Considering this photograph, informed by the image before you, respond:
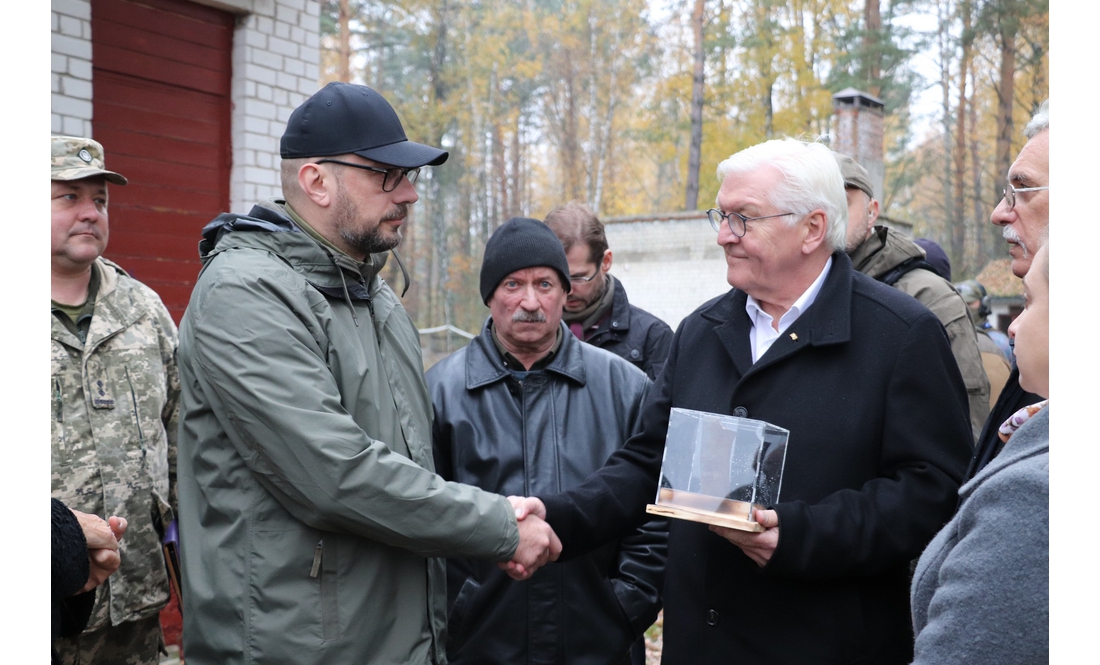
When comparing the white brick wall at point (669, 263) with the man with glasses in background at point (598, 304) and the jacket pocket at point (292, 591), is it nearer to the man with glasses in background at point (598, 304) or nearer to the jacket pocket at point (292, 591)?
→ the man with glasses in background at point (598, 304)

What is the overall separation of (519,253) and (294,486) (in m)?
1.43

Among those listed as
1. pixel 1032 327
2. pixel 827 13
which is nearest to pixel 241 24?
pixel 1032 327

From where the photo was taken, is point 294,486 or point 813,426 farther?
point 813,426

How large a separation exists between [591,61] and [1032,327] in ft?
98.7

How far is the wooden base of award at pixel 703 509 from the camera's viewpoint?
230 centimetres

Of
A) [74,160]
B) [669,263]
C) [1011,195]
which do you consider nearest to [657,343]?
[1011,195]

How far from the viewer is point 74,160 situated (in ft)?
11.8

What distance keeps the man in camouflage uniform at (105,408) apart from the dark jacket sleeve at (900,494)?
2.46m

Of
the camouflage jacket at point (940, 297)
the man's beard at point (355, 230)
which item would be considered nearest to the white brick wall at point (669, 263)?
the camouflage jacket at point (940, 297)

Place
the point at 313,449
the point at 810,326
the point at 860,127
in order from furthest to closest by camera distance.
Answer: the point at 860,127 → the point at 810,326 → the point at 313,449

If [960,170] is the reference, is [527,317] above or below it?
below

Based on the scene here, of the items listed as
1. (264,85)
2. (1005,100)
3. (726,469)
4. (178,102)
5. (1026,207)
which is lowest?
(726,469)

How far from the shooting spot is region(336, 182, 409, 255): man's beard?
2.76 metres

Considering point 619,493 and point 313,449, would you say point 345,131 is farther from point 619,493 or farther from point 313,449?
point 619,493
